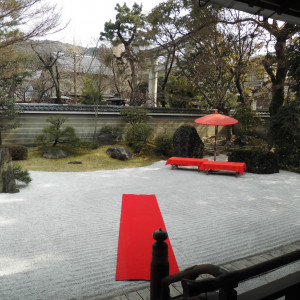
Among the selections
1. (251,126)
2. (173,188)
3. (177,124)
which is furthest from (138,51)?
(173,188)

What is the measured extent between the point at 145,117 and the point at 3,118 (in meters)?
6.58

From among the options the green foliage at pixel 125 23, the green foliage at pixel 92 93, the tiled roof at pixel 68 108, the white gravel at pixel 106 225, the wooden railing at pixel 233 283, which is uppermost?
the green foliage at pixel 125 23

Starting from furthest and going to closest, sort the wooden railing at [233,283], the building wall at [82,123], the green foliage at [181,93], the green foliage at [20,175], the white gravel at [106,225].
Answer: the green foliage at [181,93] → the building wall at [82,123] → the green foliage at [20,175] → the white gravel at [106,225] → the wooden railing at [233,283]

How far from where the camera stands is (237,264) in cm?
362

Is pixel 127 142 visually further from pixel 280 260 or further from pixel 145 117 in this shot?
pixel 280 260

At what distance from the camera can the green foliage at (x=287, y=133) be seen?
367 inches

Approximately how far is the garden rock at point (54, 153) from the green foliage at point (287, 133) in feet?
27.6

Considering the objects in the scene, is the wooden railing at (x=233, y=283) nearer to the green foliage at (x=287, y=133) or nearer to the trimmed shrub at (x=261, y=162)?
the trimmed shrub at (x=261, y=162)

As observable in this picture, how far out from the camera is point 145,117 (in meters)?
14.5

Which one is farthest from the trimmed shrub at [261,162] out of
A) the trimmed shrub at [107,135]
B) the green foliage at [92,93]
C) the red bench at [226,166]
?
the green foliage at [92,93]

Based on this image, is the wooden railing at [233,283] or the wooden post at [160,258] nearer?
the wooden railing at [233,283]

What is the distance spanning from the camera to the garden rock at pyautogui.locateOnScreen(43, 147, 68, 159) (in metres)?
11.8

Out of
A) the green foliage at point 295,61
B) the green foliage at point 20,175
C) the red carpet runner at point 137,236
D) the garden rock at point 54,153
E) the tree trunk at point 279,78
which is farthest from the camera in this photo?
the garden rock at point 54,153

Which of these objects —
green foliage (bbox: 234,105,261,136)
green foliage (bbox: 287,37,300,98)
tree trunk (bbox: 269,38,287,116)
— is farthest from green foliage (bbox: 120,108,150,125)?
green foliage (bbox: 287,37,300,98)
